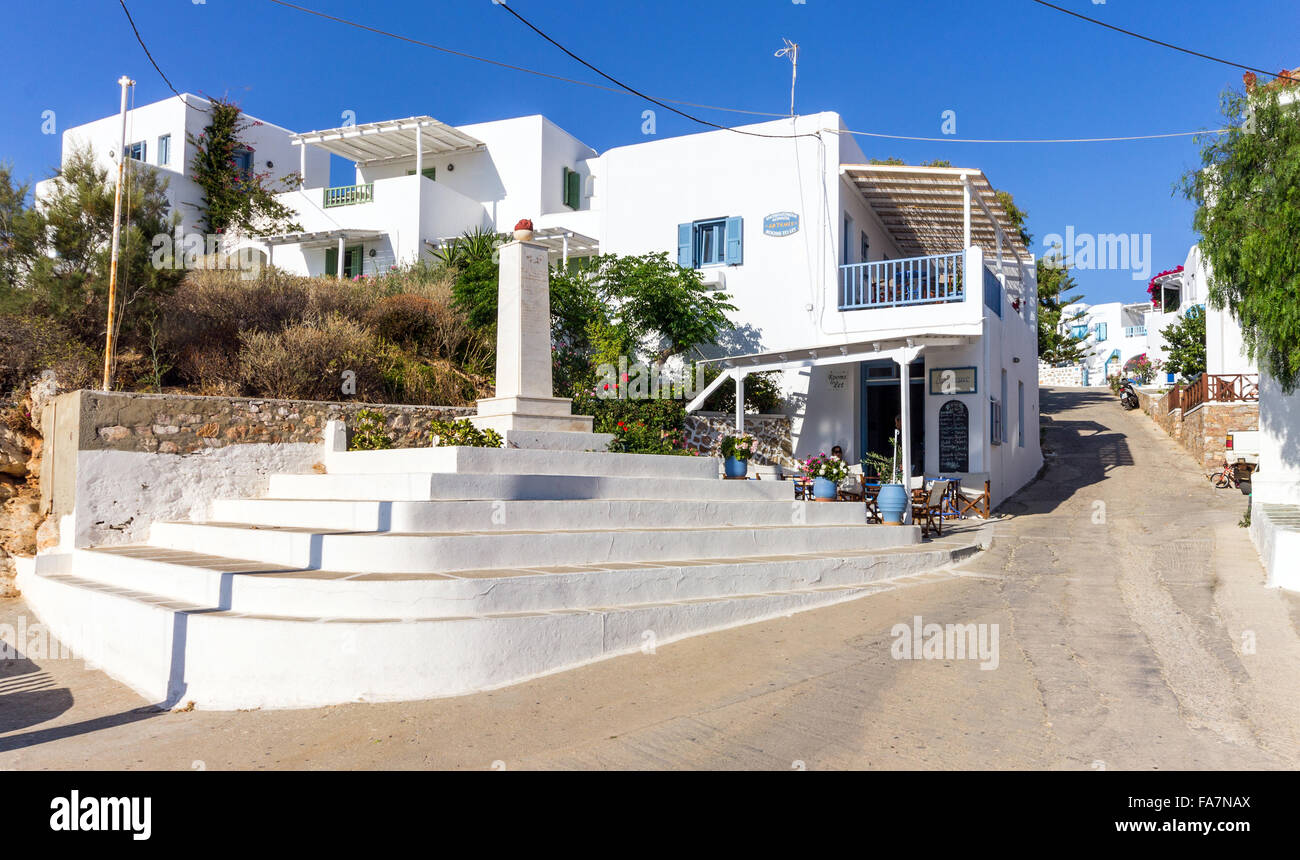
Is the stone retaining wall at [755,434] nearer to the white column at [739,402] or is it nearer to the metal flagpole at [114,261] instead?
the white column at [739,402]

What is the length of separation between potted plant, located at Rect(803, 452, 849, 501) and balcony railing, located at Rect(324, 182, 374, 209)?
50.8 feet

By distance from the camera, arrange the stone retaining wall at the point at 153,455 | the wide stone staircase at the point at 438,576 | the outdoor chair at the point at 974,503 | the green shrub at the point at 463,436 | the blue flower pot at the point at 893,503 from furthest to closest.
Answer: the outdoor chair at the point at 974,503, the blue flower pot at the point at 893,503, the green shrub at the point at 463,436, the stone retaining wall at the point at 153,455, the wide stone staircase at the point at 438,576

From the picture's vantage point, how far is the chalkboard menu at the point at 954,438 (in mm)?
14547

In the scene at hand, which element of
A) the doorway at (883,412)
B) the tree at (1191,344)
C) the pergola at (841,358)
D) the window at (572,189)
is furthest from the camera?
the tree at (1191,344)

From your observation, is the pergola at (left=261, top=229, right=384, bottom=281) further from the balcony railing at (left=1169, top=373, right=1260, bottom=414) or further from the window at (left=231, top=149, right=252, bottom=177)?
the balcony railing at (left=1169, top=373, right=1260, bottom=414)

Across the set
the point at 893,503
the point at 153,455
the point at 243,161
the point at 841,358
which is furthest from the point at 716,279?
the point at 243,161

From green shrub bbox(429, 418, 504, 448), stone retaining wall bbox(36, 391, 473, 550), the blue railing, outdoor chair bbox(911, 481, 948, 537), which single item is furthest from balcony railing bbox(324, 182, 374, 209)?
outdoor chair bbox(911, 481, 948, 537)

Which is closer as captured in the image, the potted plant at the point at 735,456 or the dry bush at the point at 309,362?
the dry bush at the point at 309,362

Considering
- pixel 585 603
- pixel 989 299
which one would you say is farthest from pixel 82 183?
pixel 989 299

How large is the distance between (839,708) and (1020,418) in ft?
49.1

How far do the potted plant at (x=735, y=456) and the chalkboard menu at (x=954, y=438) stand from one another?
13.9ft

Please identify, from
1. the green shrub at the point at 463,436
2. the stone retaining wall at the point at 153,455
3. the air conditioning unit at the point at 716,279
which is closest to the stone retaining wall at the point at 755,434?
the air conditioning unit at the point at 716,279
